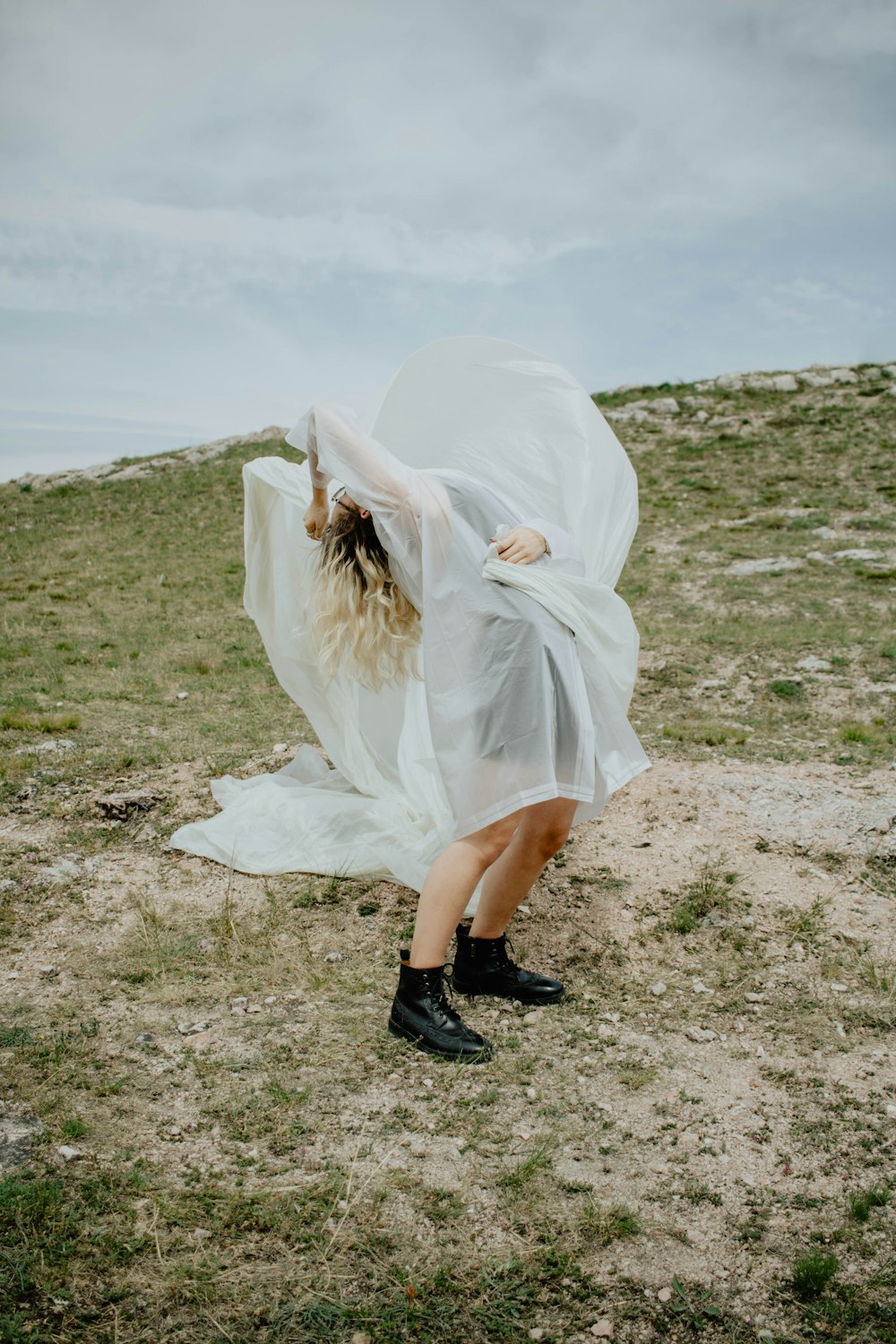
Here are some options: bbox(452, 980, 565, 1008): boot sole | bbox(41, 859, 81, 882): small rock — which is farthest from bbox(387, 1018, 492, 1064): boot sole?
bbox(41, 859, 81, 882): small rock

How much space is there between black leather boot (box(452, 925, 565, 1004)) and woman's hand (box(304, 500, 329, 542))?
1494 mm

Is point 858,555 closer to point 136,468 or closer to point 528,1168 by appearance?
point 528,1168

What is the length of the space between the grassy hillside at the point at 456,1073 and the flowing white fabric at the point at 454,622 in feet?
1.32

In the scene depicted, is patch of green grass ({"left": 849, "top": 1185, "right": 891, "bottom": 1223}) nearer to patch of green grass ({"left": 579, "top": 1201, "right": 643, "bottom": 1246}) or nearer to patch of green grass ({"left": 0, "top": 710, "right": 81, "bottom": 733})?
Result: patch of green grass ({"left": 579, "top": 1201, "right": 643, "bottom": 1246})

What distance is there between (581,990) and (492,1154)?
36.8 inches

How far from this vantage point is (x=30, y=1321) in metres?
1.91

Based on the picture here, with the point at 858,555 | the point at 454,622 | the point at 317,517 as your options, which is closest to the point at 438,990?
the point at 454,622

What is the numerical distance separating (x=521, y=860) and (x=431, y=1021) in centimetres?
58

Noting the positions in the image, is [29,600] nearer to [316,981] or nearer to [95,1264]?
[316,981]

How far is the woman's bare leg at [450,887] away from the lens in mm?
2781

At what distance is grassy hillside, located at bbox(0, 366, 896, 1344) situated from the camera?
2.03 m

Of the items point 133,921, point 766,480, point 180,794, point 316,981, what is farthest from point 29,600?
point 766,480

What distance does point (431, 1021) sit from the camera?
9.42 ft

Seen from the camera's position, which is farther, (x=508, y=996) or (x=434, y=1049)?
(x=508, y=996)
